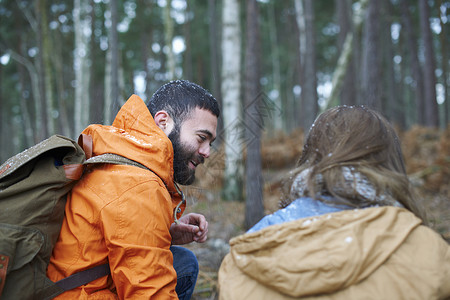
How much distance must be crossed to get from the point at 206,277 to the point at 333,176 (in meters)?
2.31

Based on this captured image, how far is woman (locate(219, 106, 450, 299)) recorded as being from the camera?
1047mm

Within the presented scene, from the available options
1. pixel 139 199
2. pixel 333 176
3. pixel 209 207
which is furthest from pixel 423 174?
pixel 139 199

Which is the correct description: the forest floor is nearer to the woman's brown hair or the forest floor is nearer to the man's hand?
the man's hand

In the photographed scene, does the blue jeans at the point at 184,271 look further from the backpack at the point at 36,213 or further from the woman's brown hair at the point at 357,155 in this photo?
the woman's brown hair at the point at 357,155

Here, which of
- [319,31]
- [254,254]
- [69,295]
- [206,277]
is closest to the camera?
[254,254]

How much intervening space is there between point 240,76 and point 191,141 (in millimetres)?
5138

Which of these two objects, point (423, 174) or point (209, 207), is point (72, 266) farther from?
point (423, 174)

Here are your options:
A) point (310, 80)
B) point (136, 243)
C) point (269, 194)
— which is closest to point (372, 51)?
point (310, 80)

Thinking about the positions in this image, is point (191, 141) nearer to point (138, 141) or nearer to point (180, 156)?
point (180, 156)

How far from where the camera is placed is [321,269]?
3.49ft

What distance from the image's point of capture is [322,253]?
1.08 metres

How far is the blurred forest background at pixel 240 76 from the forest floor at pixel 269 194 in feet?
0.08

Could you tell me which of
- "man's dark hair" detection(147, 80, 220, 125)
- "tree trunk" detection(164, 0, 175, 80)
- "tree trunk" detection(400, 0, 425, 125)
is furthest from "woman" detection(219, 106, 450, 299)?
"tree trunk" detection(400, 0, 425, 125)

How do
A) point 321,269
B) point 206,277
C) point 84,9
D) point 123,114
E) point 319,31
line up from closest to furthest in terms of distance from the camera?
point 321,269 < point 123,114 < point 206,277 < point 84,9 < point 319,31
